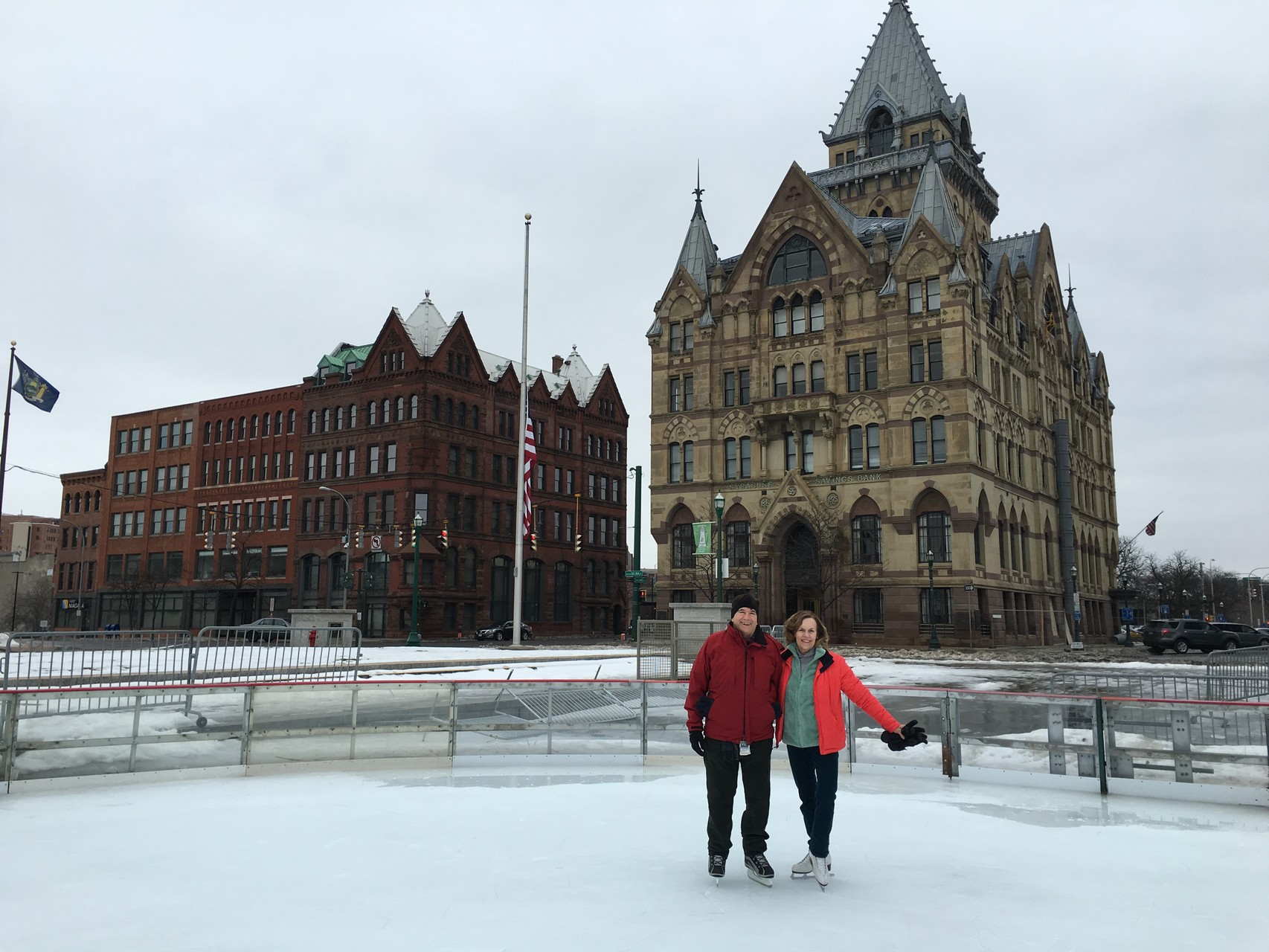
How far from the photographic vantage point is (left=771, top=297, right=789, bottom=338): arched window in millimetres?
54781

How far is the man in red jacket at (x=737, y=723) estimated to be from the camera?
686 cm

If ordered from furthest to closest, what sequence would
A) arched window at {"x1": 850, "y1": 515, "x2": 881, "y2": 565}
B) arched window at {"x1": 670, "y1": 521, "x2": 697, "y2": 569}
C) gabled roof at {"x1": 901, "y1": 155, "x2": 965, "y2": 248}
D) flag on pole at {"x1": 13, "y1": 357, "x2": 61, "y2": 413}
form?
arched window at {"x1": 670, "y1": 521, "x2": 697, "y2": 569} < gabled roof at {"x1": 901, "y1": 155, "x2": 965, "y2": 248} < arched window at {"x1": 850, "y1": 515, "x2": 881, "y2": 565} < flag on pole at {"x1": 13, "y1": 357, "x2": 61, "y2": 413}

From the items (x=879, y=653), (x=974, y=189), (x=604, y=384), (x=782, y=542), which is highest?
(x=974, y=189)

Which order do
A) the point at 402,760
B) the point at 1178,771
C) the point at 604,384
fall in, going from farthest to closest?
1. the point at 604,384
2. the point at 402,760
3. the point at 1178,771

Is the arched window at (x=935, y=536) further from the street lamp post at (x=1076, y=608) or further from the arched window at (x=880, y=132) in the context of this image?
the arched window at (x=880, y=132)

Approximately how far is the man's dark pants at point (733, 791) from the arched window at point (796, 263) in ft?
163

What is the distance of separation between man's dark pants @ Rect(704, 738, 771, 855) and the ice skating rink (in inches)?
10.8

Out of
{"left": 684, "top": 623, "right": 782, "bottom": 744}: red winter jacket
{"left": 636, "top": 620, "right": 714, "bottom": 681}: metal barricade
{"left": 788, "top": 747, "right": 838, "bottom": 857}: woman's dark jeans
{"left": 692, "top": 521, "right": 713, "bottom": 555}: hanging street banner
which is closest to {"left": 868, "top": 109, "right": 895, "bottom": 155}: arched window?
{"left": 692, "top": 521, "right": 713, "bottom": 555}: hanging street banner

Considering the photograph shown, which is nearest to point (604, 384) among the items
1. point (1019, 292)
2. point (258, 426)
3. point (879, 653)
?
point (258, 426)

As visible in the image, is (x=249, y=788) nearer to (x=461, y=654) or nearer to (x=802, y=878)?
(x=802, y=878)

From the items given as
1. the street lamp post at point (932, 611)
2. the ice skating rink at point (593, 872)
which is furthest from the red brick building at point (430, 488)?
the ice skating rink at point (593, 872)

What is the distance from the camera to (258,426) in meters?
70.8

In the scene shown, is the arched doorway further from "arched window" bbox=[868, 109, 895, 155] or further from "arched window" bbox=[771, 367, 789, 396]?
"arched window" bbox=[868, 109, 895, 155]

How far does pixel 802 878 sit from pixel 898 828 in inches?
77.4
